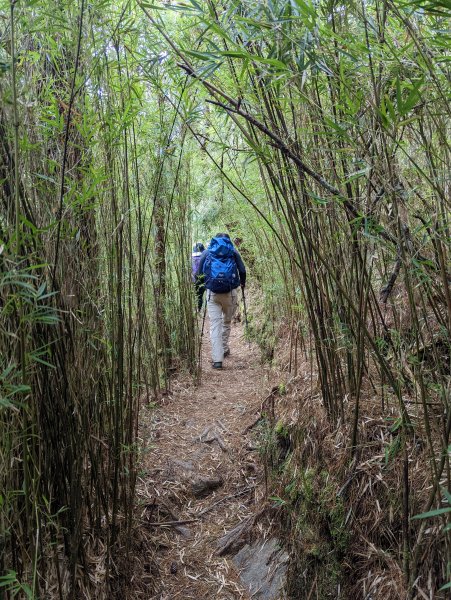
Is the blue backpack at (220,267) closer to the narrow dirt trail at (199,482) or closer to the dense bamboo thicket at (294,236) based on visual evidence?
the narrow dirt trail at (199,482)

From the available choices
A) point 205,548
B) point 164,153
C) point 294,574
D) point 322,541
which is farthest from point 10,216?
point 205,548

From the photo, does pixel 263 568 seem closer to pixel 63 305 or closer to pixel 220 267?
pixel 63 305

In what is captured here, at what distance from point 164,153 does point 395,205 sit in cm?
158

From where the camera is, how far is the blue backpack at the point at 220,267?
184 inches

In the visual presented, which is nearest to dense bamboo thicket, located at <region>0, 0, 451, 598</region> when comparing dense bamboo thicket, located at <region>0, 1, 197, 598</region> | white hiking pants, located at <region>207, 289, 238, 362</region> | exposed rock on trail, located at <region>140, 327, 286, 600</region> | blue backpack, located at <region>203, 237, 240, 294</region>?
dense bamboo thicket, located at <region>0, 1, 197, 598</region>

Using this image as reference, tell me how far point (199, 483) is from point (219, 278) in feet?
7.27

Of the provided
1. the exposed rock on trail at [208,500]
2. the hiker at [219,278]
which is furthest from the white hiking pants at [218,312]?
the exposed rock on trail at [208,500]

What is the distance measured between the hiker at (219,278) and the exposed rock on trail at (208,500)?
0.81m

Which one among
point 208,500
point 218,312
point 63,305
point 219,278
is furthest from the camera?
point 218,312

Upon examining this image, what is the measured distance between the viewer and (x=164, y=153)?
2.47 m

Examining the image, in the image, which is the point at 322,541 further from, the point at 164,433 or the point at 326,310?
the point at 164,433

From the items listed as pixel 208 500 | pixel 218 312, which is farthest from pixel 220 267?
pixel 208 500

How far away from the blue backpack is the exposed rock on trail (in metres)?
1.09

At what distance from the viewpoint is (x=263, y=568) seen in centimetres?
221
